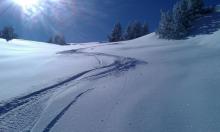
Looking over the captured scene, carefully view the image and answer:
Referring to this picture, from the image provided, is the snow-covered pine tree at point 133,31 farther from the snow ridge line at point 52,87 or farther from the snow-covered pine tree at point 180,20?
the snow ridge line at point 52,87

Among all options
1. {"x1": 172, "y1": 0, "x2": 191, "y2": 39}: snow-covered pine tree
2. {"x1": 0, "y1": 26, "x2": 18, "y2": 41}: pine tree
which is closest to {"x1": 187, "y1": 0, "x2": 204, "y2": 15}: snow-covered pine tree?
{"x1": 172, "y1": 0, "x2": 191, "y2": 39}: snow-covered pine tree

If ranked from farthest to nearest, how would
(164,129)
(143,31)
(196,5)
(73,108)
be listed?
1. (143,31)
2. (196,5)
3. (73,108)
4. (164,129)

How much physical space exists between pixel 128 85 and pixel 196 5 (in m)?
27.4

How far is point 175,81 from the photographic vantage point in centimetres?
866

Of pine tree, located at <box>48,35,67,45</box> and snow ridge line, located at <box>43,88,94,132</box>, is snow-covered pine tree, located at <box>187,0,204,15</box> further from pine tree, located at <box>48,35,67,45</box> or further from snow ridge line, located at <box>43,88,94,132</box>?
pine tree, located at <box>48,35,67,45</box>

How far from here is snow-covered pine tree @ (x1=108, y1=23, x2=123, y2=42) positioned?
4988cm

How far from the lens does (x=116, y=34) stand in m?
50.4

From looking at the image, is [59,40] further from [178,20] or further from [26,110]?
[26,110]

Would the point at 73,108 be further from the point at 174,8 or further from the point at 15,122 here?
the point at 174,8

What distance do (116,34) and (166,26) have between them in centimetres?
2325

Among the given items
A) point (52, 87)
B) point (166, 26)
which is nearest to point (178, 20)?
point (166, 26)

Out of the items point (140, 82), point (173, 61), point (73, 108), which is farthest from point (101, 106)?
point (173, 61)

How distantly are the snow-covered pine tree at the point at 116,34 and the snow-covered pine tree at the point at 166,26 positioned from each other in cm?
2011

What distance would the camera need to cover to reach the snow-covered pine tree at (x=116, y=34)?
49.9 metres
